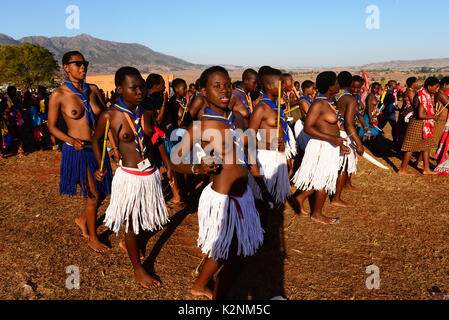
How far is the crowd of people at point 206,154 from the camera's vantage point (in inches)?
113

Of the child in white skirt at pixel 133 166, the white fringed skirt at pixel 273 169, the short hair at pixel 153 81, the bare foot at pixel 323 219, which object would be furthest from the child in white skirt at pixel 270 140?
the short hair at pixel 153 81

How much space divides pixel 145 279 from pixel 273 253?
5.97 ft

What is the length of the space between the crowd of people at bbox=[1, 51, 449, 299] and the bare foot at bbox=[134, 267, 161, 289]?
0.01 meters

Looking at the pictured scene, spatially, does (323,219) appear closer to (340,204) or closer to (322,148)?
(340,204)

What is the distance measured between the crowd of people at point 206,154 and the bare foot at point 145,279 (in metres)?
0.01

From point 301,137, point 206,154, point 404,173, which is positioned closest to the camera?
point 206,154

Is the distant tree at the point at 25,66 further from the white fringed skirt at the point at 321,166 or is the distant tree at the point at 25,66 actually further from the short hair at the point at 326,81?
the short hair at the point at 326,81

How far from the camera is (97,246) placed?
4258 millimetres

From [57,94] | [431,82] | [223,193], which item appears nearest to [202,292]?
[223,193]

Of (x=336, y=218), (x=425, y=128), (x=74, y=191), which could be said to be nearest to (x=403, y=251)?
(x=336, y=218)

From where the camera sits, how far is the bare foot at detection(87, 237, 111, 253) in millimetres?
4227

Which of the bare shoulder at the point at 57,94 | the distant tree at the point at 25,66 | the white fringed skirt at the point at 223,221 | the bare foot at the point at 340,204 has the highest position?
the distant tree at the point at 25,66

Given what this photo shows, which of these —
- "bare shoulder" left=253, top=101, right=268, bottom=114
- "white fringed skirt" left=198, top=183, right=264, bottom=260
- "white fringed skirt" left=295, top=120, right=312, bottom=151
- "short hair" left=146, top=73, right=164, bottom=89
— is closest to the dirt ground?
"white fringed skirt" left=198, top=183, right=264, bottom=260
